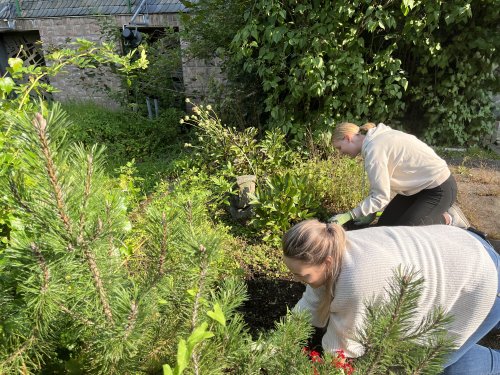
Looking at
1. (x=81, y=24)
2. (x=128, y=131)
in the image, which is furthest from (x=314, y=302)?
(x=81, y=24)

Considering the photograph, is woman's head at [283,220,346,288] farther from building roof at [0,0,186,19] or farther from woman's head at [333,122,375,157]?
building roof at [0,0,186,19]

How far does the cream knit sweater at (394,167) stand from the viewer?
2.73 meters

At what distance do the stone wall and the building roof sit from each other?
4.9 inches

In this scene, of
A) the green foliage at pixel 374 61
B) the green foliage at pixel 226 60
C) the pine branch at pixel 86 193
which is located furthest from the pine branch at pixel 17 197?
the green foliage at pixel 226 60

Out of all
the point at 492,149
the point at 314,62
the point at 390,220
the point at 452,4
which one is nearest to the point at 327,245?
the point at 390,220

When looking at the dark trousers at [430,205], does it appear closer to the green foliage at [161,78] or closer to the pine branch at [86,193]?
the pine branch at [86,193]

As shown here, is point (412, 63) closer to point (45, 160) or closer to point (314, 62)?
point (314, 62)

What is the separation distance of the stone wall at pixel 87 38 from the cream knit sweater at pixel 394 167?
5.21 m

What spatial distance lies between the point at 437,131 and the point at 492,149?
1.00 m

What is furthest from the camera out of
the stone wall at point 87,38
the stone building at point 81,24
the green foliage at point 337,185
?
the stone building at point 81,24

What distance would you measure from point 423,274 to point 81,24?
29.9 ft

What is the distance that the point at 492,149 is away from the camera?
6223 millimetres

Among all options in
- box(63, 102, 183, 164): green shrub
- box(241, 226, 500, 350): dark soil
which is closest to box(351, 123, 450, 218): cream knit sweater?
box(241, 226, 500, 350): dark soil

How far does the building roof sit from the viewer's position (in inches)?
322
